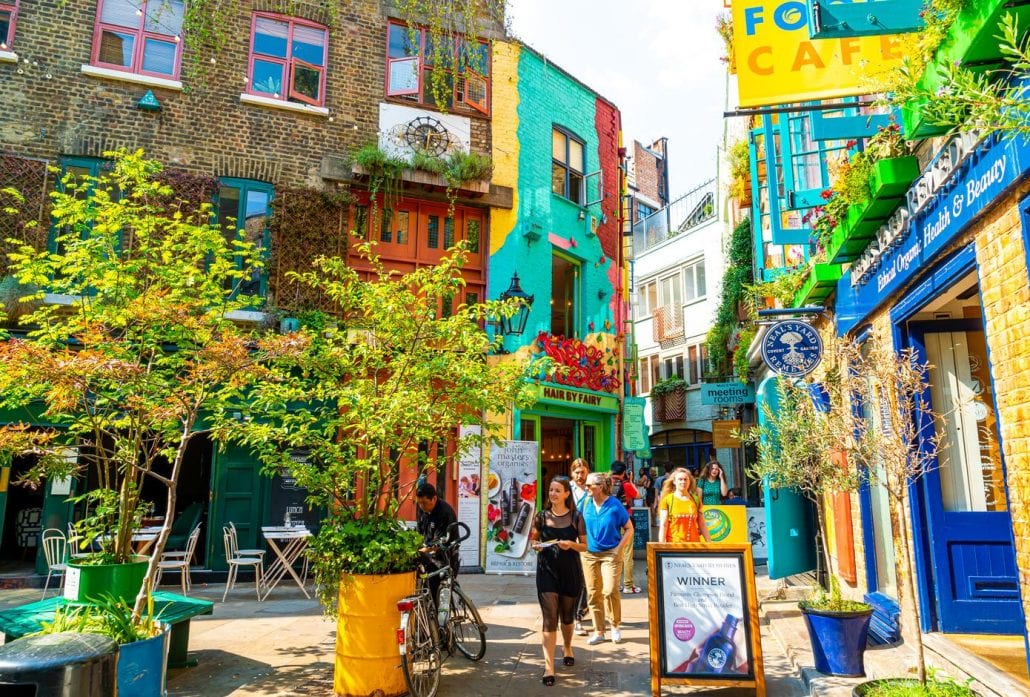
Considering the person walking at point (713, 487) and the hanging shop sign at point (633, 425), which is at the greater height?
Result: the hanging shop sign at point (633, 425)

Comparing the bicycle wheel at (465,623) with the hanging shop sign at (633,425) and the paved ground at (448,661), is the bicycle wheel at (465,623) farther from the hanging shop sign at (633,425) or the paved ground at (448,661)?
the hanging shop sign at (633,425)

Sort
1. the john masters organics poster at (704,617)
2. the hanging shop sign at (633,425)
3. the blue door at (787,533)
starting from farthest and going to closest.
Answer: the hanging shop sign at (633,425), the blue door at (787,533), the john masters organics poster at (704,617)

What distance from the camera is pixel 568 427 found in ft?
48.2

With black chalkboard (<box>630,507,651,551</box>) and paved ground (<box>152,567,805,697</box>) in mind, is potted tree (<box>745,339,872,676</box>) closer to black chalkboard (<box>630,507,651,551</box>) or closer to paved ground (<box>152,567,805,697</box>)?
paved ground (<box>152,567,805,697</box>)

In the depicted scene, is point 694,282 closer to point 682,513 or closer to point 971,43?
point 682,513

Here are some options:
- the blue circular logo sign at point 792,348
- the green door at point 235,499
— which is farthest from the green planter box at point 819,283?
the green door at point 235,499

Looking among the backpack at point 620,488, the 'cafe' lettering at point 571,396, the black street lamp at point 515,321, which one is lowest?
the backpack at point 620,488

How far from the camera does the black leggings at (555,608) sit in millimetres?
5625

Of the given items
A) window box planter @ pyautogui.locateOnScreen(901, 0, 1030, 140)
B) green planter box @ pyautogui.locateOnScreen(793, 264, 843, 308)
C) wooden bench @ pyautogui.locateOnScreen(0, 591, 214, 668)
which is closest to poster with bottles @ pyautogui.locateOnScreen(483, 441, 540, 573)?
green planter box @ pyautogui.locateOnScreen(793, 264, 843, 308)

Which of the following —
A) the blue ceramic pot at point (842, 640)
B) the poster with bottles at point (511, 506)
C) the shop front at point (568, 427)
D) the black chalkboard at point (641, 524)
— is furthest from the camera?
the black chalkboard at point (641, 524)

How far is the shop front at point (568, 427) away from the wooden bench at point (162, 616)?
7722 millimetres

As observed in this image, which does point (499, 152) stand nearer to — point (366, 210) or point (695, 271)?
point (366, 210)

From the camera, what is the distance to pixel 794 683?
17.8 ft

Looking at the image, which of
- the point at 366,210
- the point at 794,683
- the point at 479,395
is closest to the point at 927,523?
the point at 794,683
